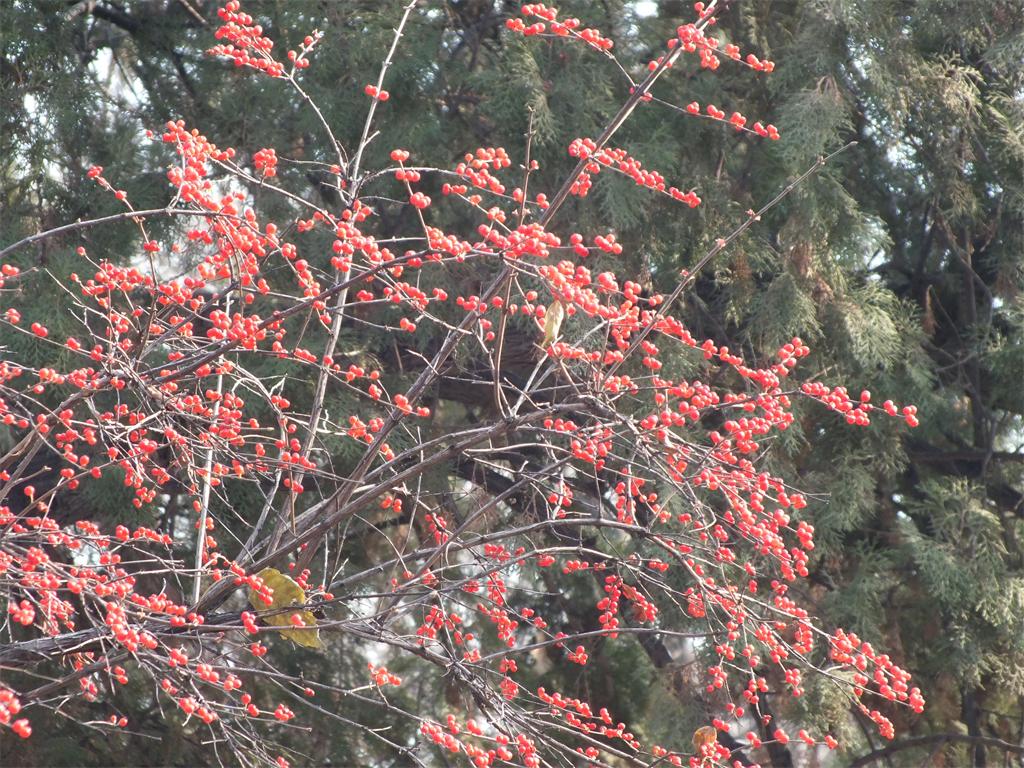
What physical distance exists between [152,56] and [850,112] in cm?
337

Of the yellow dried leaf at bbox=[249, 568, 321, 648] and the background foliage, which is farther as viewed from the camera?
the background foliage

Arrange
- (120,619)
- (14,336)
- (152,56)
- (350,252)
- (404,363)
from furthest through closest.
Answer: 1. (152,56)
2. (404,363)
3. (14,336)
4. (350,252)
5. (120,619)

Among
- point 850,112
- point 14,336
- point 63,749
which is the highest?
point 850,112

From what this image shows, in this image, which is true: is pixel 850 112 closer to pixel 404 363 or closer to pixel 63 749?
pixel 404 363

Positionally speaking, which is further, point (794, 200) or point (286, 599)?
point (794, 200)

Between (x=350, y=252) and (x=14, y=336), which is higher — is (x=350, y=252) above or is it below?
above

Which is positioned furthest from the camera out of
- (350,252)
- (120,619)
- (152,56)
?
(152,56)

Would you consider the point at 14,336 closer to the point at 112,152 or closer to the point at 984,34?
the point at 112,152

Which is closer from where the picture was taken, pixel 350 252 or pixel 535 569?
pixel 350 252

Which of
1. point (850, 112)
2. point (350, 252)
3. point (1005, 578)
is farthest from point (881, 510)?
point (350, 252)

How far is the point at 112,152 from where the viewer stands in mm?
5188

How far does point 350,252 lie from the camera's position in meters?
2.29

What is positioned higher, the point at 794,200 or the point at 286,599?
the point at 794,200

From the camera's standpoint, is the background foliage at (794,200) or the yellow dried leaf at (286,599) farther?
the background foliage at (794,200)
